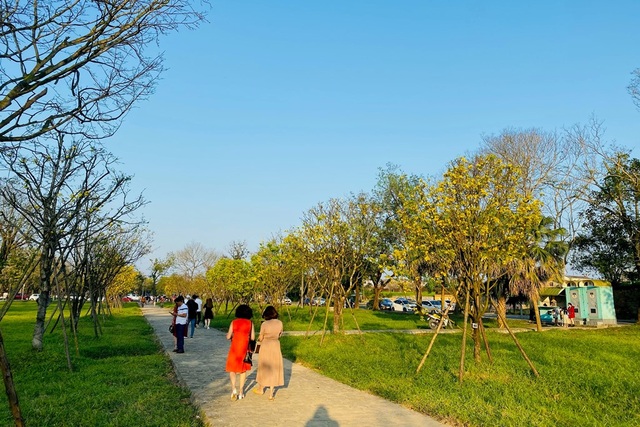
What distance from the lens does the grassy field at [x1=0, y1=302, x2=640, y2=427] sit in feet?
21.5

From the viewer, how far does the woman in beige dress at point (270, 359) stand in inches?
309

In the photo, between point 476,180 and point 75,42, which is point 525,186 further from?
point 75,42

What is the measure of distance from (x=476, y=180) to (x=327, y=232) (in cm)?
698

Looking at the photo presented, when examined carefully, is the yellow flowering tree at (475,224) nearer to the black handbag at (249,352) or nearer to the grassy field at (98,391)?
the black handbag at (249,352)

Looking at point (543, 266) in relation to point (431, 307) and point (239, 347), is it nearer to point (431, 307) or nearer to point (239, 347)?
point (431, 307)

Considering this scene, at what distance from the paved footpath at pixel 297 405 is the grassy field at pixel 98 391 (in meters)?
0.37

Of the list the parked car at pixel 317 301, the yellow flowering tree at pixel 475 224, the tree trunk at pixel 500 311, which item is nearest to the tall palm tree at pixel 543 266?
the tree trunk at pixel 500 311

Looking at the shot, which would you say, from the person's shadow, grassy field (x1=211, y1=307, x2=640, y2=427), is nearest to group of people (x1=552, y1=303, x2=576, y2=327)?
grassy field (x1=211, y1=307, x2=640, y2=427)

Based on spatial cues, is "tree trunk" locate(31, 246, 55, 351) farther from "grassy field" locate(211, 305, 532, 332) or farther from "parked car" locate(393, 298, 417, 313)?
"parked car" locate(393, 298, 417, 313)

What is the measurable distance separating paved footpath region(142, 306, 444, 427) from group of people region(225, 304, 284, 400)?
0.22 m

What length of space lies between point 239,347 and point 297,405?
1.38 metres

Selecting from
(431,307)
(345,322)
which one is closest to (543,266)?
(345,322)

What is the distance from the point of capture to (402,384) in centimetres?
862

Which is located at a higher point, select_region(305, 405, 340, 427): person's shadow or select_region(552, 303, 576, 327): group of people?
select_region(552, 303, 576, 327): group of people
